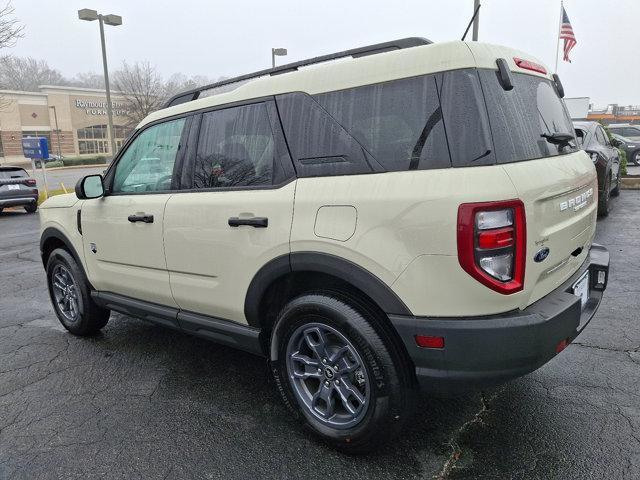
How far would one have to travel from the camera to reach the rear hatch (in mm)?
2055

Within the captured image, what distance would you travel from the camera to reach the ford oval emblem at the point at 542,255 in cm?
210

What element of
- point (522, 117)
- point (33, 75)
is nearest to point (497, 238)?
point (522, 117)

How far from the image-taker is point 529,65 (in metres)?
2.54

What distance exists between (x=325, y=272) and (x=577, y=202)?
134 cm

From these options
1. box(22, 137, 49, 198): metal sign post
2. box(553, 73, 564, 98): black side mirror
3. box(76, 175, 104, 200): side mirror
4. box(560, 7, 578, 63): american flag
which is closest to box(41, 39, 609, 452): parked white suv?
box(553, 73, 564, 98): black side mirror

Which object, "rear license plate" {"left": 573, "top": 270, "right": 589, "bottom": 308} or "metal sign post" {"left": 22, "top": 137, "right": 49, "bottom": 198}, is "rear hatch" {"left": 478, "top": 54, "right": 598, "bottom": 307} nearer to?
"rear license plate" {"left": 573, "top": 270, "right": 589, "bottom": 308}

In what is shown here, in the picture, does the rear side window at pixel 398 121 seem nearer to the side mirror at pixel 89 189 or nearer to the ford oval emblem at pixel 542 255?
the ford oval emblem at pixel 542 255

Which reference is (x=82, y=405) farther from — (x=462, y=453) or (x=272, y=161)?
(x=462, y=453)

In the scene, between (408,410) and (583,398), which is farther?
(583,398)

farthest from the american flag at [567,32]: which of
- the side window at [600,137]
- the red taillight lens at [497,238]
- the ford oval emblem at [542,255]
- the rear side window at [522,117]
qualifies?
the red taillight lens at [497,238]

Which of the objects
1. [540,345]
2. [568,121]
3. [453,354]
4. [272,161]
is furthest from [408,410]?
[568,121]

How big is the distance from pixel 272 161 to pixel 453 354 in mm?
1366

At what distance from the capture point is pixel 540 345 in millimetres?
2072

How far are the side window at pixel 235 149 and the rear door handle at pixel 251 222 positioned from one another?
0.21 meters
